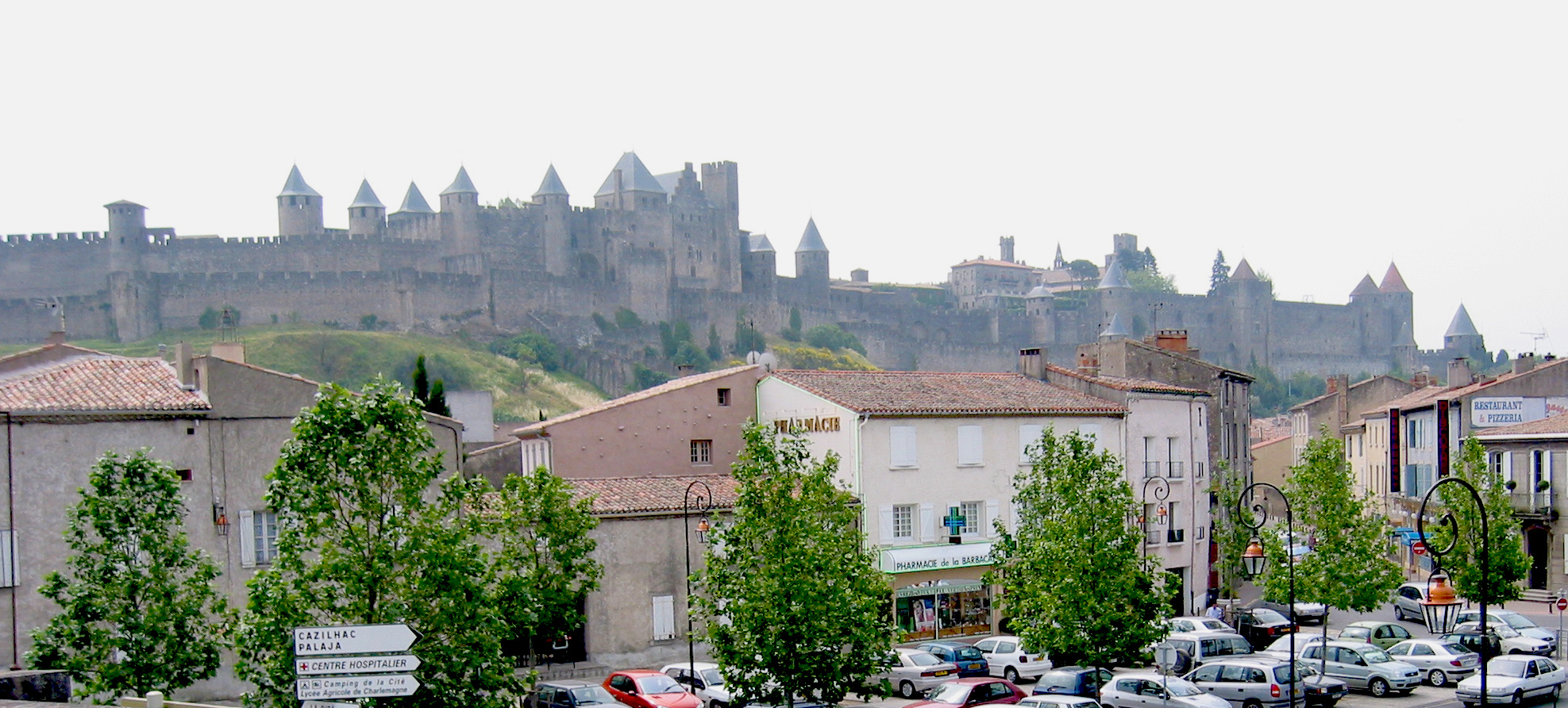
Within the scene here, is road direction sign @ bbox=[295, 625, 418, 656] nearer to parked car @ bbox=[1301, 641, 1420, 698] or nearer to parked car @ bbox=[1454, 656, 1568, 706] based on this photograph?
parked car @ bbox=[1454, 656, 1568, 706]

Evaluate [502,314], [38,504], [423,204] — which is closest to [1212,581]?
[38,504]

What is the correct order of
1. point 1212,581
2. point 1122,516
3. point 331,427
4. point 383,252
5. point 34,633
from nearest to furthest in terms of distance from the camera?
point 331,427, point 34,633, point 1122,516, point 1212,581, point 383,252

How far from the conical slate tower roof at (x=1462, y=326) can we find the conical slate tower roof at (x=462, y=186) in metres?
77.4

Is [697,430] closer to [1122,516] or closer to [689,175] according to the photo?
[1122,516]

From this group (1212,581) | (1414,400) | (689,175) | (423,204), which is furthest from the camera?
(689,175)

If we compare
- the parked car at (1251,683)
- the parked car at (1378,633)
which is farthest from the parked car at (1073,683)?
the parked car at (1378,633)

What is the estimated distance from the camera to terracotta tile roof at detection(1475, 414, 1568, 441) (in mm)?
36469

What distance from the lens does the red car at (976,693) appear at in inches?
862

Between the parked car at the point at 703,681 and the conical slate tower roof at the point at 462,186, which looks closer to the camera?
the parked car at the point at 703,681

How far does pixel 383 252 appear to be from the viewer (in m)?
102

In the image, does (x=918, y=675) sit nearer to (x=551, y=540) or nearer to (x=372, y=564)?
(x=551, y=540)

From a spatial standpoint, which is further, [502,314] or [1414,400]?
[502,314]

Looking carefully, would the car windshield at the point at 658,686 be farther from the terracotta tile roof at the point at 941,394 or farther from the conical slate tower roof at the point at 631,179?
the conical slate tower roof at the point at 631,179

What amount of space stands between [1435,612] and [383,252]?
270 ft
